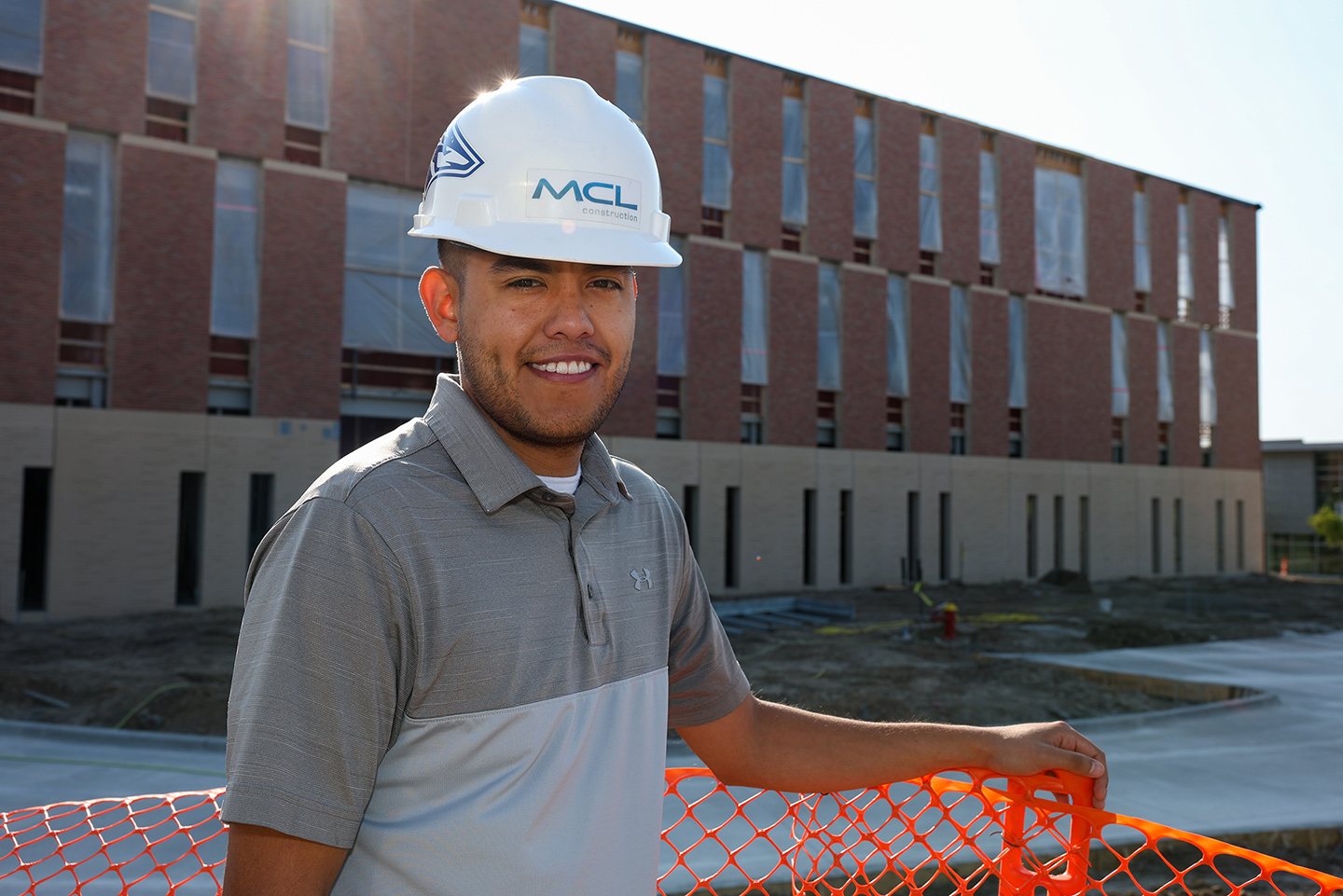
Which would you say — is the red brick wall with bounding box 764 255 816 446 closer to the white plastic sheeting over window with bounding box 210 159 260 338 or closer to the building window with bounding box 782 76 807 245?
the building window with bounding box 782 76 807 245

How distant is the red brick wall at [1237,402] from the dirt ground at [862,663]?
47.4ft

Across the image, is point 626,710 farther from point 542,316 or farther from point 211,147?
point 211,147

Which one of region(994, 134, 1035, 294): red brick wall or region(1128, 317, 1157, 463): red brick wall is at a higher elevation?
region(994, 134, 1035, 294): red brick wall

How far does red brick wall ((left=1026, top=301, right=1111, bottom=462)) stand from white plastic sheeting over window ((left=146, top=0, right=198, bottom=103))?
2720 centimetres

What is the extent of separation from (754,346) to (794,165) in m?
6.06

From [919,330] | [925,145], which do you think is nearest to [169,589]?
[919,330]

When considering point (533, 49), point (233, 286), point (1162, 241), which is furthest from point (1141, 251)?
point (233, 286)

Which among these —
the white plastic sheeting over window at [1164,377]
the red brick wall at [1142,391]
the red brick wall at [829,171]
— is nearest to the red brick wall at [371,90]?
the red brick wall at [829,171]

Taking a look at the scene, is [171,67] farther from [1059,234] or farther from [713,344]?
[1059,234]

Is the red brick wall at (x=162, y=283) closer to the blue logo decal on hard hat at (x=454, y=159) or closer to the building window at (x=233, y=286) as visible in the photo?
the building window at (x=233, y=286)

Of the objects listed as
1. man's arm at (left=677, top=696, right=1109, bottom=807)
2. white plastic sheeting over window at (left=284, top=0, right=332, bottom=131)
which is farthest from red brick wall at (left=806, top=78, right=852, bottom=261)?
man's arm at (left=677, top=696, right=1109, bottom=807)

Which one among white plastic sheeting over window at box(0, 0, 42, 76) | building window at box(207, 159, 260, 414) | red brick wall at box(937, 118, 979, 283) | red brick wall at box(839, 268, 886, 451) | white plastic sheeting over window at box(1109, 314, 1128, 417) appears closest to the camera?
white plastic sheeting over window at box(0, 0, 42, 76)

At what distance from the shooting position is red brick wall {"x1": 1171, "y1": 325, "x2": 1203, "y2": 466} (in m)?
37.0

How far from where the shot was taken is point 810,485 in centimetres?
2788
